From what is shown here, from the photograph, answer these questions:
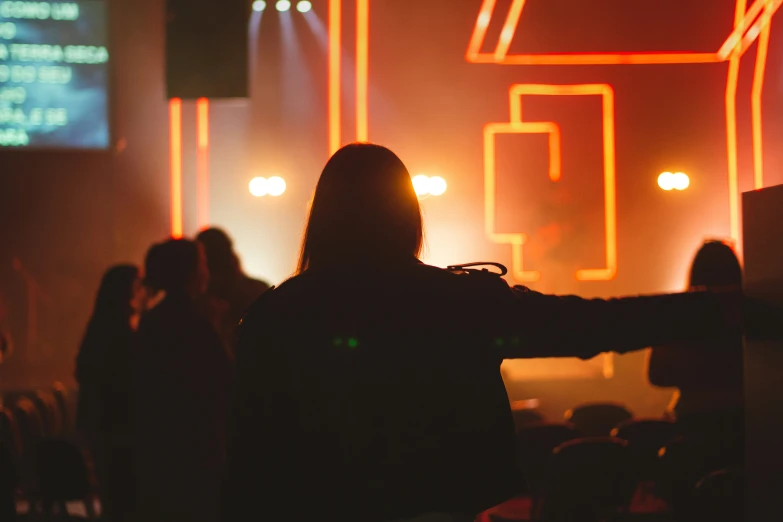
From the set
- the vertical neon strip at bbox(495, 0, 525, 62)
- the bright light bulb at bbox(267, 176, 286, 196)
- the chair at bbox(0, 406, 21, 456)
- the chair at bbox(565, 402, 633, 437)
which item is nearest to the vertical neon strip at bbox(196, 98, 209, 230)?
the bright light bulb at bbox(267, 176, 286, 196)

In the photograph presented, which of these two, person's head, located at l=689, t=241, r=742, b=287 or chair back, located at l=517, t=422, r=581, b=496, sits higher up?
person's head, located at l=689, t=241, r=742, b=287

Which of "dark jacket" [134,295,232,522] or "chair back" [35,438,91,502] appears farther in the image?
"chair back" [35,438,91,502]

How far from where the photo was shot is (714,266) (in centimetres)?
331

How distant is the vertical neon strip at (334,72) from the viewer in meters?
6.14

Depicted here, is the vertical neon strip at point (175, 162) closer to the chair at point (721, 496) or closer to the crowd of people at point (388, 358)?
the chair at point (721, 496)

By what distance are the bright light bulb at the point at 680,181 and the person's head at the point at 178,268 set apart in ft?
13.2

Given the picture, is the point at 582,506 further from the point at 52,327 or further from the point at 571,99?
the point at 52,327

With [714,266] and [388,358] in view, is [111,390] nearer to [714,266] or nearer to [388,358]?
[714,266]

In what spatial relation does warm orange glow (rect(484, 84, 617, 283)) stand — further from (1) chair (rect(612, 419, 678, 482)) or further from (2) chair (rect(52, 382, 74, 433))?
(2) chair (rect(52, 382, 74, 433))

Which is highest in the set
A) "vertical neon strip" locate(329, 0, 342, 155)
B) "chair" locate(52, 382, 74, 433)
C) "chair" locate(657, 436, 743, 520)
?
"vertical neon strip" locate(329, 0, 342, 155)

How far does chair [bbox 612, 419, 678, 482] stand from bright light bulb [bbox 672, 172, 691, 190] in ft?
7.26

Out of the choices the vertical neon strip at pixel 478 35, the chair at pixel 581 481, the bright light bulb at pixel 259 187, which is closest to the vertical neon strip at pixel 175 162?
the bright light bulb at pixel 259 187

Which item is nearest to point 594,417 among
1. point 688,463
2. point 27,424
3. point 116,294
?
point 688,463

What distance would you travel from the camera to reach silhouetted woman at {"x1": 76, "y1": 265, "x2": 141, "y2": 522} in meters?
3.78
